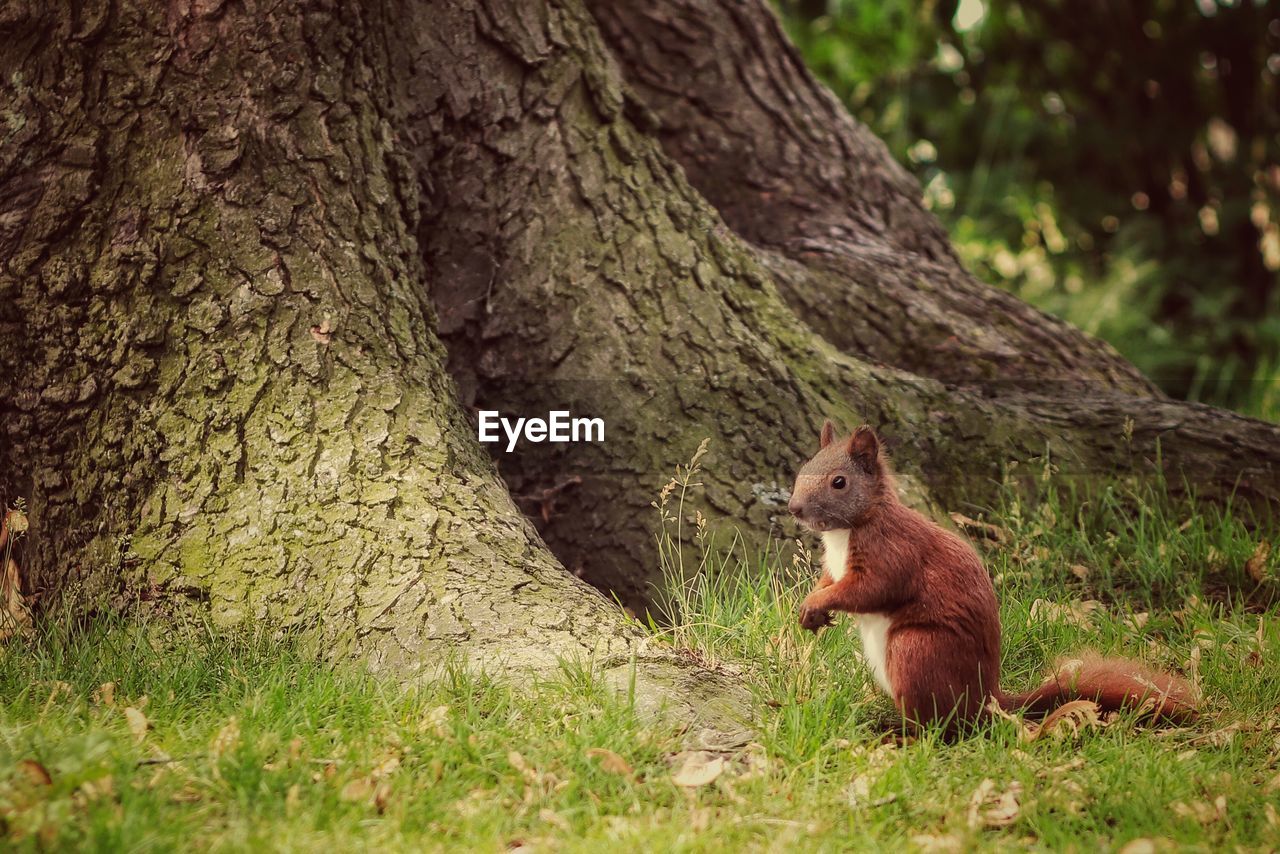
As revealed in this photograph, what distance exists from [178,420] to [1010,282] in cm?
561

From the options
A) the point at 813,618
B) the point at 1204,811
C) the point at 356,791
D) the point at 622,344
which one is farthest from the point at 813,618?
the point at 622,344

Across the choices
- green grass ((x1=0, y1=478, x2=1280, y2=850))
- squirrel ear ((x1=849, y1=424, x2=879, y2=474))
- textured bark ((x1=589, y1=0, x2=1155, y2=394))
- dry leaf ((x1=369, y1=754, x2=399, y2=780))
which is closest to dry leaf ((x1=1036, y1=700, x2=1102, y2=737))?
green grass ((x1=0, y1=478, x2=1280, y2=850))

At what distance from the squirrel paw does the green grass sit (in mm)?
103

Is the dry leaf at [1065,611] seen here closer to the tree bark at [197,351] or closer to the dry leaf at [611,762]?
the tree bark at [197,351]

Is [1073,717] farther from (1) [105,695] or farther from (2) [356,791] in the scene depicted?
(1) [105,695]

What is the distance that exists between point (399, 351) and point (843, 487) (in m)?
1.39

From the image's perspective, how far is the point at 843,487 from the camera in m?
3.04

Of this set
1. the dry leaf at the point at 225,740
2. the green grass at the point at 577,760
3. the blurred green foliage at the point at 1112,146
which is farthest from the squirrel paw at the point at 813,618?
the blurred green foliage at the point at 1112,146

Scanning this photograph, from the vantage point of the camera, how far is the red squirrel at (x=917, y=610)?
9.43ft

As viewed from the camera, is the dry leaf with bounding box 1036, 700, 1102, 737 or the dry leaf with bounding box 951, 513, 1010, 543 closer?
the dry leaf with bounding box 1036, 700, 1102, 737

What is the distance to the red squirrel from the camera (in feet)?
9.43

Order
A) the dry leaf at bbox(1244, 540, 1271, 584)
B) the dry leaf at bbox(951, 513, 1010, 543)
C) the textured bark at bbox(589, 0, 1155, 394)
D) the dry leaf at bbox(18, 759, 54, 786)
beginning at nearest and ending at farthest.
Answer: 1. the dry leaf at bbox(18, 759, 54, 786)
2. the dry leaf at bbox(1244, 540, 1271, 584)
3. the dry leaf at bbox(951, 513, 1010, 543)
4. the textured bark at bbox(589, 0, 1155, 394)

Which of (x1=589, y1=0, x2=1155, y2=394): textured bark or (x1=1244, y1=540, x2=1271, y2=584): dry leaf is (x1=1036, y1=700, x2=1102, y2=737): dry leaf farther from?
(x1=589, y1=0, x2=1155, y2=394): textured bark

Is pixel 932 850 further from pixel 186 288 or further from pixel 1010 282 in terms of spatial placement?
pixel 1010 282
